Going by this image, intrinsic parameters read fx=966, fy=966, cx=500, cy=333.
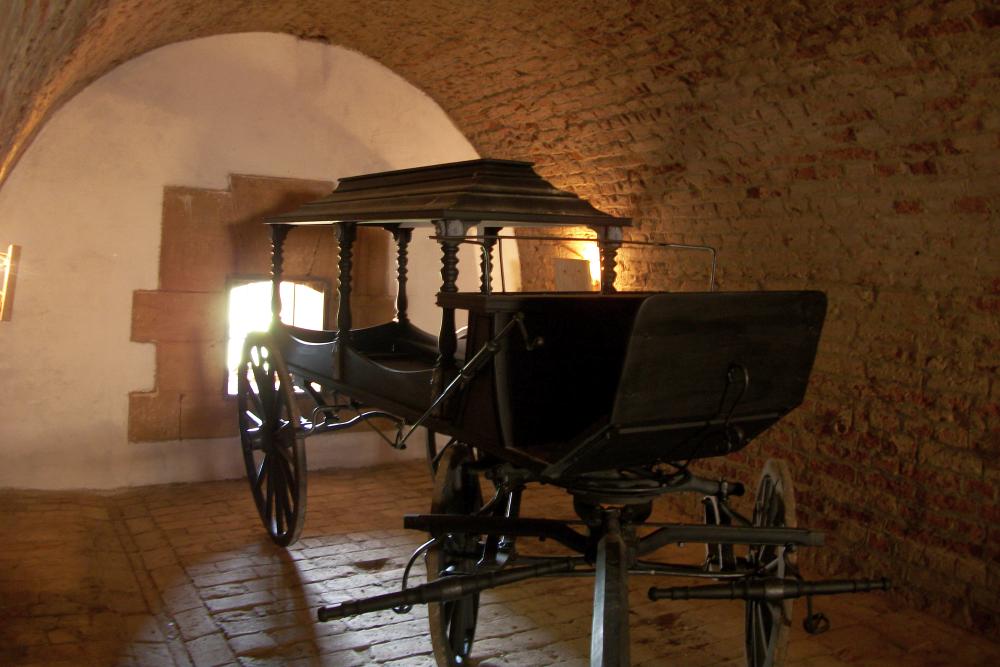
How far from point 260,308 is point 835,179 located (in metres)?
4.03

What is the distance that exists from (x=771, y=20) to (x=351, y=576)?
10.6 feet

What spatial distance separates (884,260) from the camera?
450 cm

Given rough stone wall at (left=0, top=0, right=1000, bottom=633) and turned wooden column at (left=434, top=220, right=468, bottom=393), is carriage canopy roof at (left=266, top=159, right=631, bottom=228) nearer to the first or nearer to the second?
turned wooden column at (left=434, top=220, right=468, bottom=393)

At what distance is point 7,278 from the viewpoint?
15.5ft

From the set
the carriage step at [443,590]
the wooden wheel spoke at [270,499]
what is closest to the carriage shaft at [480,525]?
the carriage step at [443,590]

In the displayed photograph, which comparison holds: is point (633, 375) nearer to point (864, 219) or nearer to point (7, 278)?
point (864, 219)

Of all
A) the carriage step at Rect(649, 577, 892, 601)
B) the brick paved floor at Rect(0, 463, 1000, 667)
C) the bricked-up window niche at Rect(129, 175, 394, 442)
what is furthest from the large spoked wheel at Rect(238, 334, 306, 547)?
the carriage step at Rect(649, 577, 892, 601)

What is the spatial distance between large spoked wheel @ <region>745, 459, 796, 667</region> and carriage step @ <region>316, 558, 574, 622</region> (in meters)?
0.74

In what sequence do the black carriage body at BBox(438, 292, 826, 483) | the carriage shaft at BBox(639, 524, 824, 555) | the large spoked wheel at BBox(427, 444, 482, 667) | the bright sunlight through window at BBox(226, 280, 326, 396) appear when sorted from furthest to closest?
1. the bright sunlight through window at BBox(226, 280, 326, 396)
2. the large spoked wheel at BBox(427, 444, 482, 667)
3. the carriage shaft at BBox(639, 524, 824, 555)
4. the black carriage body at BBox(438, 292, 826, 483)

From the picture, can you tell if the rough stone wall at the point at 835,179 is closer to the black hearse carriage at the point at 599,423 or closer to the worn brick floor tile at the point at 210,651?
the black hearse carriage at the point at 599,423

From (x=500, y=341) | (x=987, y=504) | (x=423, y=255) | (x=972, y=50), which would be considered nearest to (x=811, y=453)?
(x=987, y=504)

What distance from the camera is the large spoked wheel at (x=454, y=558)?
333 cm

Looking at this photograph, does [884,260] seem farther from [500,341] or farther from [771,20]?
[500,341]

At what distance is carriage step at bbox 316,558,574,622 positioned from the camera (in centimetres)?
267
